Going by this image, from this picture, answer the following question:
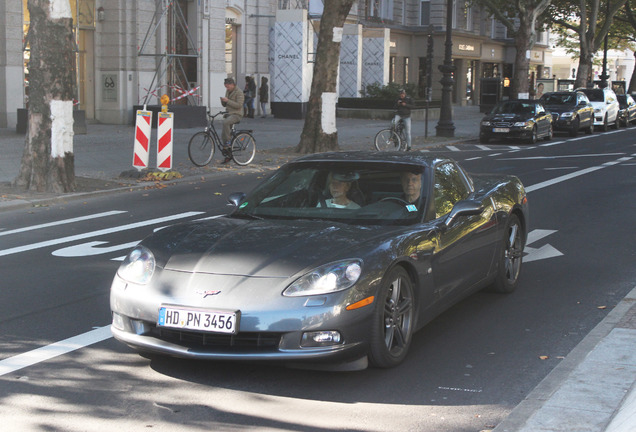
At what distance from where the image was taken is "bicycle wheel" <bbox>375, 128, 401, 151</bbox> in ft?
77.8

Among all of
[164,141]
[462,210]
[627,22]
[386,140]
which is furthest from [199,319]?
[627,22]

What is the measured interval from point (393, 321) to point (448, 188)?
1740mm

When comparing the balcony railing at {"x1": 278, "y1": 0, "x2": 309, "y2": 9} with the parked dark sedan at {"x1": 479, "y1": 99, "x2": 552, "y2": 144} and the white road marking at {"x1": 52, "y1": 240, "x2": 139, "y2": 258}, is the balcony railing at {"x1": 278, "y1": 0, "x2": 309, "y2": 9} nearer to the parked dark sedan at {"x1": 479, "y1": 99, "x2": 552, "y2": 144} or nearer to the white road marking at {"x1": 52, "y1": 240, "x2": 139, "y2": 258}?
the parked dark sedan at {"x1": 479, "y1": 99, "x2": 552, "y2": 144}

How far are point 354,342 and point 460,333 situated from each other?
1.67 meters

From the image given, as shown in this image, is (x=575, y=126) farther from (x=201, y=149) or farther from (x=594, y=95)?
(x=201, y=149)

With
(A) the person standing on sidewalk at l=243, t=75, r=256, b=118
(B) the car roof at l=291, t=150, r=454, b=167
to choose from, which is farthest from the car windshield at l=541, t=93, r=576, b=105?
(B) the car roof at l=291, t=150, r=454, b=167

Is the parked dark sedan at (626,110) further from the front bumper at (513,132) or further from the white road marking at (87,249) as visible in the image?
the white road marking at (87,249)

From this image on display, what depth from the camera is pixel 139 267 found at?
5602mm

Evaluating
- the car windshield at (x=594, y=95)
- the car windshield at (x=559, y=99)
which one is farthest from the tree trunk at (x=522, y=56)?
the car windshield at (x=559, y=99)

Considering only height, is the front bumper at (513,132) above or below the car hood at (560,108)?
below

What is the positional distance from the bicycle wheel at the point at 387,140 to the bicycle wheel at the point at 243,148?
5.23m

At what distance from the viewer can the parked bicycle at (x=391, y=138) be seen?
77.7 feet

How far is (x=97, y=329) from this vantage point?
256 inches

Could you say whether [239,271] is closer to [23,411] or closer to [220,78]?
[23,411]
